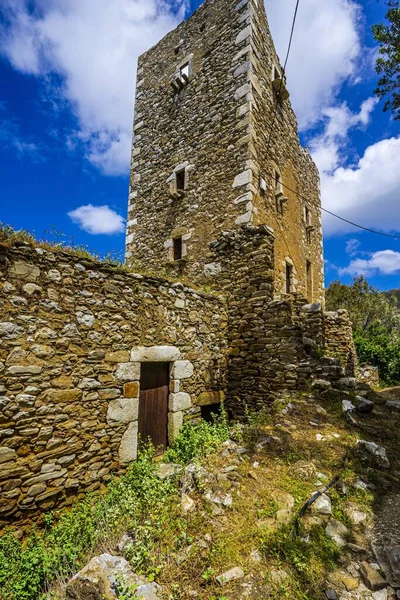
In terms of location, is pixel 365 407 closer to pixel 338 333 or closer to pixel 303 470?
pixel 303 470

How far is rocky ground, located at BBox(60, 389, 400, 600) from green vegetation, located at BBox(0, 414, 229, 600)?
0.36ft

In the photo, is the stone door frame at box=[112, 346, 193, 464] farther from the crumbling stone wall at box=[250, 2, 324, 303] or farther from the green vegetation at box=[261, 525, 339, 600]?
the crumbling stone wall at box=[250, 2, 324, 303]

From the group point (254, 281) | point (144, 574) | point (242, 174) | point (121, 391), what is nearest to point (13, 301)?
point (121, 391)

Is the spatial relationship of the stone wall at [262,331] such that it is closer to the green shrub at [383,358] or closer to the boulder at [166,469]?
the boulder at [166,469]

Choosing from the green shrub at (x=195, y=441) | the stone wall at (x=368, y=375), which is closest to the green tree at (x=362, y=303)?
the stone wall at (x=368, y=375)

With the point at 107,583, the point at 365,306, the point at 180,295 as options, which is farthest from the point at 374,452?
the point at 365,306

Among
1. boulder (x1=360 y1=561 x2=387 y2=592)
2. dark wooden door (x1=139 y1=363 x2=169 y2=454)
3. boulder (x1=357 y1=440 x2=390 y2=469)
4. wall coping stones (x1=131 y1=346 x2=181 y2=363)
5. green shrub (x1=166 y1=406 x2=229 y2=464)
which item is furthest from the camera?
dark wooden door (x1=139 y1=363 x2=169 y2=454)

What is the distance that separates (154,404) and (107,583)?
319 centimetres

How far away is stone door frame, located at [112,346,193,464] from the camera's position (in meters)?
4.66

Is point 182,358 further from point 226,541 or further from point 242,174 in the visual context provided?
point 242,174

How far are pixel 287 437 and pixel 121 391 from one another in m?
2.56

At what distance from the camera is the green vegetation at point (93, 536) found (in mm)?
2623

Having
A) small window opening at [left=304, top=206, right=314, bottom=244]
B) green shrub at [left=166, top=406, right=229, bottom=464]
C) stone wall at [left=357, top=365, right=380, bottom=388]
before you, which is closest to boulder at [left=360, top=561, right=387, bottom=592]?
green shrub at [left=166, top=406, right=229, bottom=464]

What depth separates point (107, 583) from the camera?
2.17 metres
